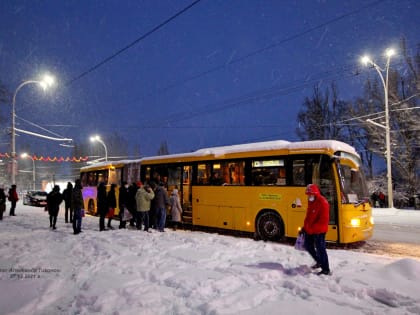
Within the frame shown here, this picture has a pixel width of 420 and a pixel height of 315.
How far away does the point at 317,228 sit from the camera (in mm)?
6645

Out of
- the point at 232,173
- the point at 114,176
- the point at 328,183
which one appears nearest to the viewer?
the point at 328,183

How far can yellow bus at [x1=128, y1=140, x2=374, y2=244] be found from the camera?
10.0 metres

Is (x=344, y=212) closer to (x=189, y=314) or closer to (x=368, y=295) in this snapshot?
(x=368, y=295)

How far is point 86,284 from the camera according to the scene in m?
6.02

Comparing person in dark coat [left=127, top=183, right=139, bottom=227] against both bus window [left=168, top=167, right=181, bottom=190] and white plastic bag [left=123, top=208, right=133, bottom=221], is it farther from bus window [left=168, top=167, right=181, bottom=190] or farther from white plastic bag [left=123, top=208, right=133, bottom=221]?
bus window [left=168, top=167, right=181, bottom=190]

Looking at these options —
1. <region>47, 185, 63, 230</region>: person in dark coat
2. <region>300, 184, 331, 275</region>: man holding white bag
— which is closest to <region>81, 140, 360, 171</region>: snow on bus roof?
<region>300, 184, 331, 275</region>: man holding white bag

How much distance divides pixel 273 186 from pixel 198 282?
6.04 m

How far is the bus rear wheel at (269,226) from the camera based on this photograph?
36.6 ft

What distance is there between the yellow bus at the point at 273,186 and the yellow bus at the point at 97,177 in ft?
18.3

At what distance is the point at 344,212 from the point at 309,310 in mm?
5663

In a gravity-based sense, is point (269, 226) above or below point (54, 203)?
below

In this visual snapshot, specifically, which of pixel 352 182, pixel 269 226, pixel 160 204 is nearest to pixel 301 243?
pixel 352 182

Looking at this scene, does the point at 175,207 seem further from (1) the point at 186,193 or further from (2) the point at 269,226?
(2) the point at 269,226

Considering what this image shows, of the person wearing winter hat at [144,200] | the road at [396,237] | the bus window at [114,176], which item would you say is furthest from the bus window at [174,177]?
the road at [396,237]
